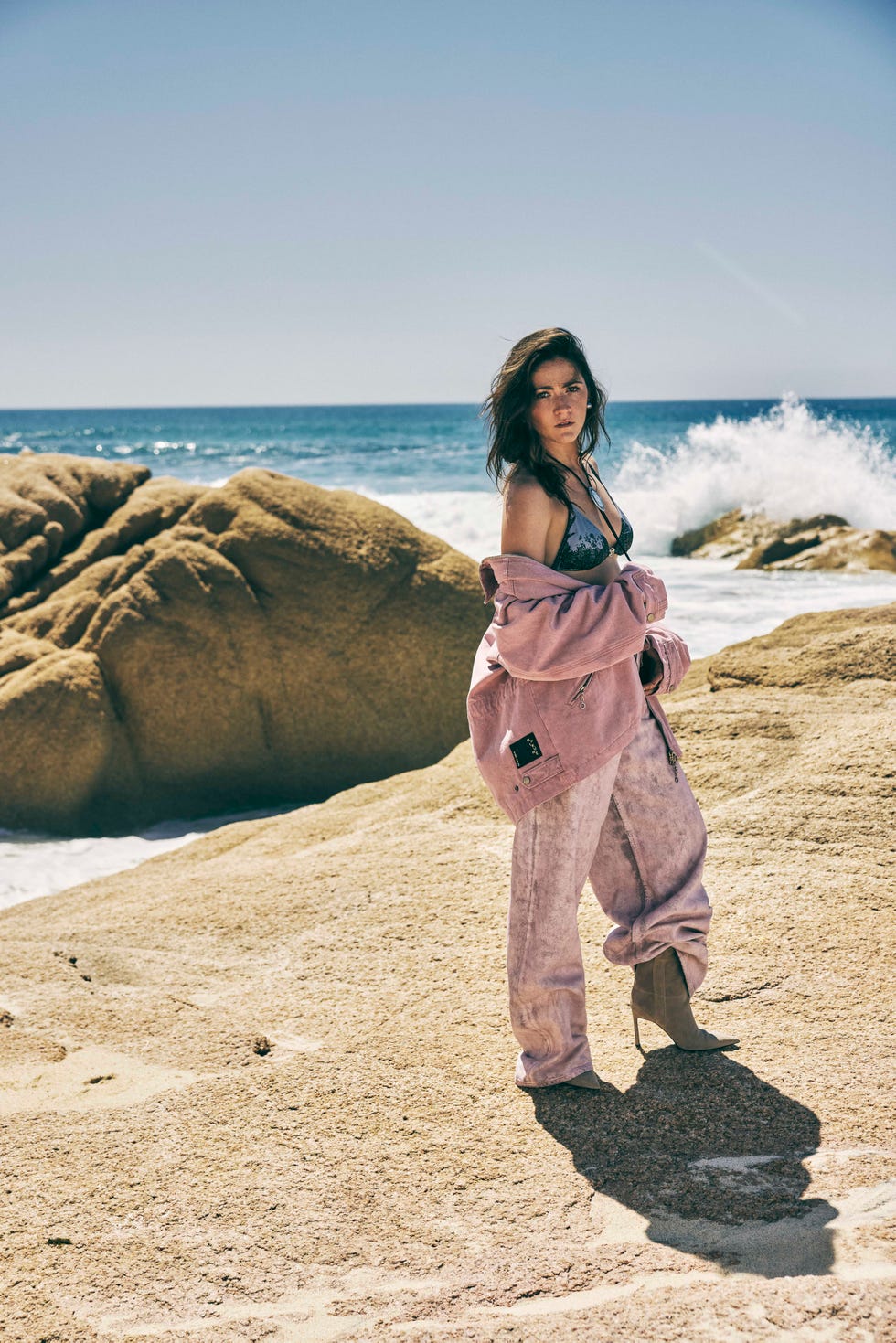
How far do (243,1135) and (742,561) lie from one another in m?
12.7

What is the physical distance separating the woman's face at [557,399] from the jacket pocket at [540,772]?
70cm

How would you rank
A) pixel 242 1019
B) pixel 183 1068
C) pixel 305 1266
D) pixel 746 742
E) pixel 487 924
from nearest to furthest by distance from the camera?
pixel 305 1266
pixel 183 1068
pixel 242 1019
pixel 487 924
pixel 746 742

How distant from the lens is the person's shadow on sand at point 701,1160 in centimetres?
187

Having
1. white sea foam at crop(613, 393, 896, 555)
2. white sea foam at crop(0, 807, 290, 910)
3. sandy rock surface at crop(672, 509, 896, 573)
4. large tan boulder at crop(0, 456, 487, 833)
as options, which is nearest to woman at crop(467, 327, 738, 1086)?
white sea foam at crop(0, 807, 290, 910)

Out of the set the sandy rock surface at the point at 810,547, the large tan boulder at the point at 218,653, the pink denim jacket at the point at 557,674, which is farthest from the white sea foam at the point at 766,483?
the pink denim jacket at the point at 557,674

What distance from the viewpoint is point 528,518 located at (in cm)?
229

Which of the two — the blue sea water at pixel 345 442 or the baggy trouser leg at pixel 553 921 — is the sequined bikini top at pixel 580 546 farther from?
the blue sea water at pixel 345 442

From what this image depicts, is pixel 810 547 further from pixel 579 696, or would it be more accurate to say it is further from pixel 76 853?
pixel 579 696

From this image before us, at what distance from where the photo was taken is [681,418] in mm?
68812

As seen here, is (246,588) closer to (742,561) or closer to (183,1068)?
(183,1068)

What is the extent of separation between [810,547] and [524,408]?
12344mm

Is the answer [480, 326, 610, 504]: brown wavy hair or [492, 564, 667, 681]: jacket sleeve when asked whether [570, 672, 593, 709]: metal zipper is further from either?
[480, 326, 610, 504]: brown wavy hair

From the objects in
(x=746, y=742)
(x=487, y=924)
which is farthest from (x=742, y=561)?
(x=487, y=924)

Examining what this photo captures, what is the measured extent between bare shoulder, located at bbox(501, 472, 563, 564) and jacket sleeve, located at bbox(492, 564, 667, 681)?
0.39ft
